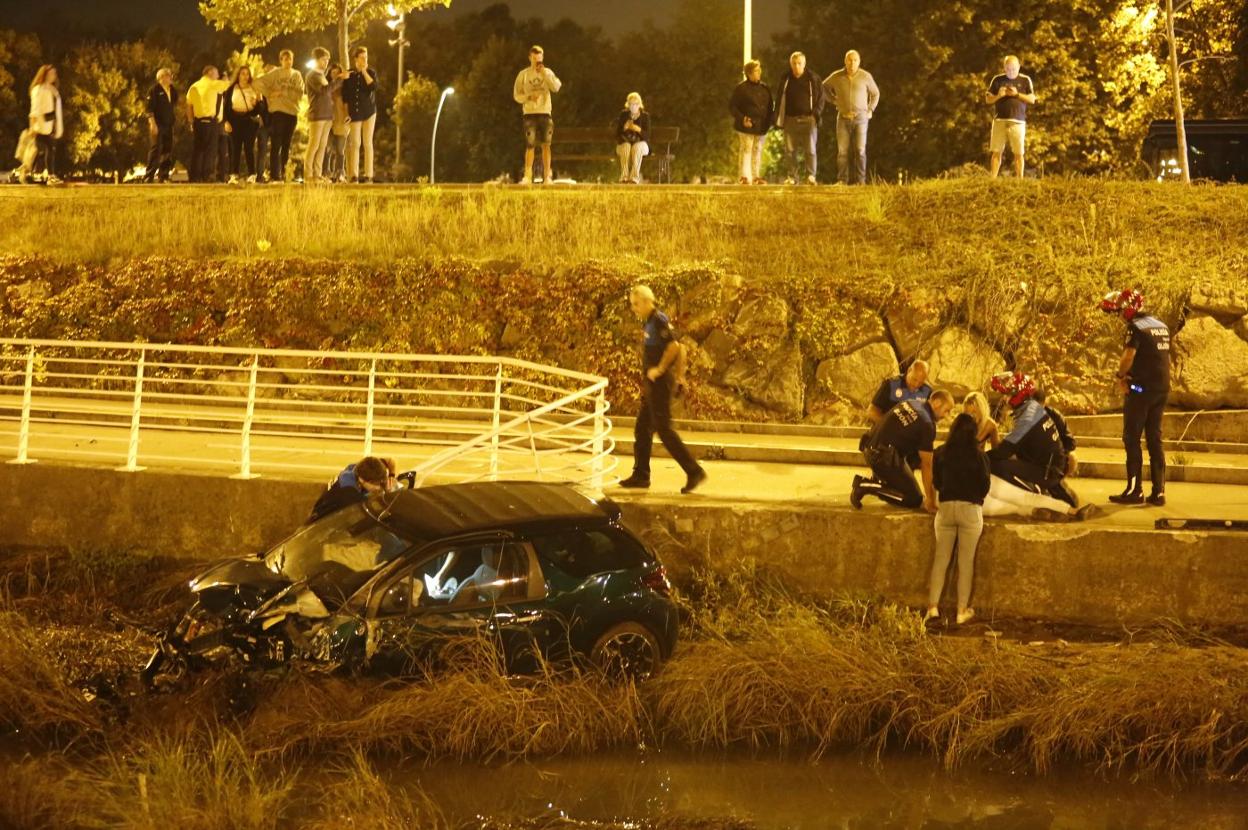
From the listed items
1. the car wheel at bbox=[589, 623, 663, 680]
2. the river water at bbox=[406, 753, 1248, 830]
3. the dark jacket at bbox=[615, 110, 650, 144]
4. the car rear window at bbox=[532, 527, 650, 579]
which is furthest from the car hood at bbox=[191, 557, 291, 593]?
the dark jacket at bbox=[615, 110, 650, 144]

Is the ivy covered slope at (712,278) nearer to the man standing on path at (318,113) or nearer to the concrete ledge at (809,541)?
the man standing on path at (318,113)

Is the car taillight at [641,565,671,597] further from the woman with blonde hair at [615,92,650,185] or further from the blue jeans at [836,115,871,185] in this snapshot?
the woman with blonde hair at [615,92,650,185]

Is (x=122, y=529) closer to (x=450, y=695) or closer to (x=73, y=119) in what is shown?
(x=450, y=695)

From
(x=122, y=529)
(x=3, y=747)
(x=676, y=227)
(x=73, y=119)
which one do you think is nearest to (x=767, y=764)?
(x=3, y=747)

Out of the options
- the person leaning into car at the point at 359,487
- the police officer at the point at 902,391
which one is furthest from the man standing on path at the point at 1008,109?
the person leaning into car at the point at 359,487

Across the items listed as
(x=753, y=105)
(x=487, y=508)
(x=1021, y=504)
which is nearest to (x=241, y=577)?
(x=487, y=508)

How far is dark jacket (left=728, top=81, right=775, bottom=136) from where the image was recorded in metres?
19.8

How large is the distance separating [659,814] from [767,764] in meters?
1.13

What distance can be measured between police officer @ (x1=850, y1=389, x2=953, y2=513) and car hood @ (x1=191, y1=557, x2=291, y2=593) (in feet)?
15.0

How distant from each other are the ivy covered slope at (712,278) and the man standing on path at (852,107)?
107cm

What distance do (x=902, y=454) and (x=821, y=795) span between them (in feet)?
12.1

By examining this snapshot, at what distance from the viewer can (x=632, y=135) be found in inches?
842

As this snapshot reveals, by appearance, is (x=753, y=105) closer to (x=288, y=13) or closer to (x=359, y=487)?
(x=288, y=13)

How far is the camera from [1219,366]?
51.0 ft
